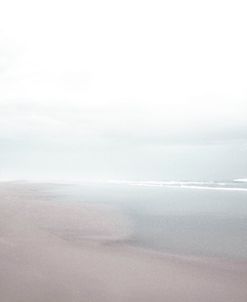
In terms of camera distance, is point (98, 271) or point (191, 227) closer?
point (98, 271)

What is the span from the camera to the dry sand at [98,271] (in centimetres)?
674

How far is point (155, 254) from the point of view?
9570mm

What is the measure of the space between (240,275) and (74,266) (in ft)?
12.2

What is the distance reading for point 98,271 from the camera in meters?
7.94

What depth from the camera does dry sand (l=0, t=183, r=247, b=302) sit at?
6742 millimetres

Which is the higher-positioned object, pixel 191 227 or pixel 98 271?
pixel 191 227

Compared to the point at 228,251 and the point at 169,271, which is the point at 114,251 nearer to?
the point at 169,271

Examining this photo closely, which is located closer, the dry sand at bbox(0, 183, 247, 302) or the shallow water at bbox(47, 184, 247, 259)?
the dry sand at bbox(0, 183, 247, 302)

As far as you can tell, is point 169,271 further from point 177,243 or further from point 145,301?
point 177,243

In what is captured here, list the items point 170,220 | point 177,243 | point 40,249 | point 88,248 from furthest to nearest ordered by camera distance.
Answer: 1. point 170,220
2. point 177,243
3. point 88,248
4. point 40,249

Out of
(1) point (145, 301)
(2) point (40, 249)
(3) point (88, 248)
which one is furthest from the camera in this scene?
(3) point (88, 248)

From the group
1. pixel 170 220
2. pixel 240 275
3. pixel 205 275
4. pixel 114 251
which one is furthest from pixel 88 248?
pixel 170 220

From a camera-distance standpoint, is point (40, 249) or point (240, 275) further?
point (40, 249)

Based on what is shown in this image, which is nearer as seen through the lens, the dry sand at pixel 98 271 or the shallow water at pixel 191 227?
the dry sand at pixel 98 271
